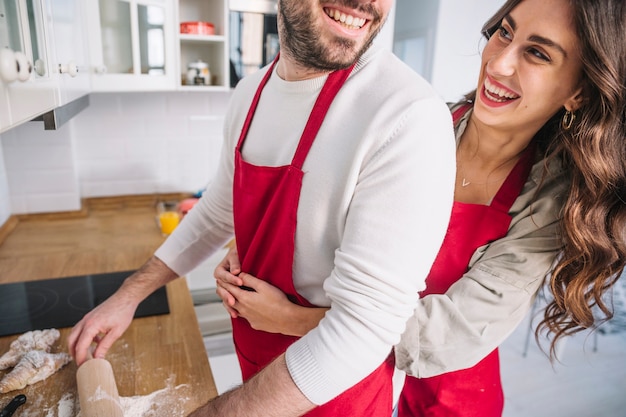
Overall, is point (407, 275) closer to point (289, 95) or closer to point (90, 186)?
point (289, 95)

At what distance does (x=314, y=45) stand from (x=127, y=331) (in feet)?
2.77

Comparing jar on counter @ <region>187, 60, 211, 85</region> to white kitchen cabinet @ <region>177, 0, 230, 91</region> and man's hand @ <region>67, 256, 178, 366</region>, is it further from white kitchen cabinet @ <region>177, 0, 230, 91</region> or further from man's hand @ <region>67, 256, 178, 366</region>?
man's hand @ <region>67, 256, 178, 366</region>

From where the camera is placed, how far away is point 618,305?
9.27 ft

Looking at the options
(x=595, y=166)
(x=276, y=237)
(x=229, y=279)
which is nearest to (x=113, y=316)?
(x=229, y=279)

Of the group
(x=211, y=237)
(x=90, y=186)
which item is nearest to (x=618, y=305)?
(x=211, y=237)

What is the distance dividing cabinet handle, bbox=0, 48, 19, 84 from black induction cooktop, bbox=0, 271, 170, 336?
0.77m

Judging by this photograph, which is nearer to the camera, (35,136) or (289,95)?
(289,95)

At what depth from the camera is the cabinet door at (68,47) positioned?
3.35 feet

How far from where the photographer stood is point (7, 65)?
0.58 m

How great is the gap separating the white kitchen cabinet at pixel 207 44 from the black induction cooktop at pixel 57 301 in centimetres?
84

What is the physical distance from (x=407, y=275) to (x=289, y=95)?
402 millimetres

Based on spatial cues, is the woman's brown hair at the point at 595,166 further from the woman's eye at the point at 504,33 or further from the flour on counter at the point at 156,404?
the flour on counter at the point at 156,404

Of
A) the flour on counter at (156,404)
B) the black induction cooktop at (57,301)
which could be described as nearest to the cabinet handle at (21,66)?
the flour on counter at (156,404)

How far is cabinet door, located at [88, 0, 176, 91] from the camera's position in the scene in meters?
1.61
